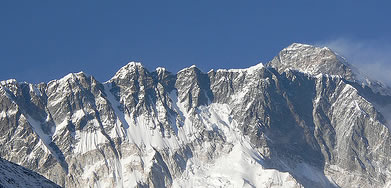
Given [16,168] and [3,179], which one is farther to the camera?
[16,168]

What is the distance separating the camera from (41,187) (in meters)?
150

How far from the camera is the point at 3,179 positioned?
141125mm

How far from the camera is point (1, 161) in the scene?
150 meters

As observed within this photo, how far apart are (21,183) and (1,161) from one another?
641 centimetres

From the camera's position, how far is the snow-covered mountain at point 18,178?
142375 millimetres

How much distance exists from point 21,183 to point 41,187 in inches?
183

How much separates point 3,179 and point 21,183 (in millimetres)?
5212

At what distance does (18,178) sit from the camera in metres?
147

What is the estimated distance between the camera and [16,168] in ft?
495

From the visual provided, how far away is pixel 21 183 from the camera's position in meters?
146

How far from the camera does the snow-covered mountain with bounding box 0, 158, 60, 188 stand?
467ft

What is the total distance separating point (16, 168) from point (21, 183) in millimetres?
5655
